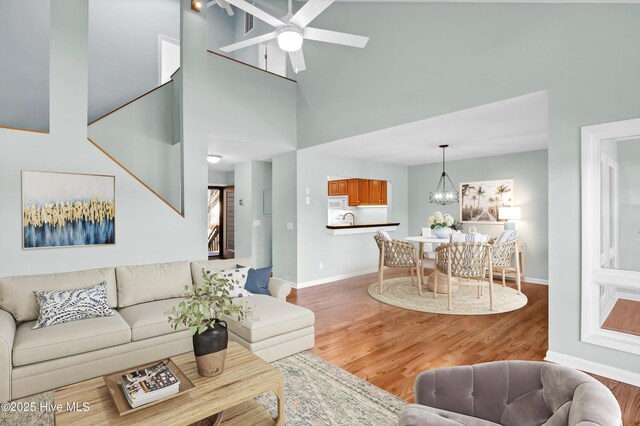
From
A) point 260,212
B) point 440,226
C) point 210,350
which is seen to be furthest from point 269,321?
point 260,212

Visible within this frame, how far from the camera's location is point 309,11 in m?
2.67

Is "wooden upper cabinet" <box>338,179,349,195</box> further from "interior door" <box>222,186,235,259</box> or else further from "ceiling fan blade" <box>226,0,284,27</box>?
"ceiling fan blade" <box>226,0,284,27</box>

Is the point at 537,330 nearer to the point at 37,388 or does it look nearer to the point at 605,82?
the point at 605,82

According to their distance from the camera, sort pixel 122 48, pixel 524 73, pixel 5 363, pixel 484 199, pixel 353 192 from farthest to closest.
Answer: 1. pixel 353 192
2. pixel 484 199
3. pixel 122 48
4. pixel 524 73
5. pixel 5 363

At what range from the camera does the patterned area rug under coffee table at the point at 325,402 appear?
2.00 meters

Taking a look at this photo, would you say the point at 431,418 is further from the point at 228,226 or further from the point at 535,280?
the point at 228,226

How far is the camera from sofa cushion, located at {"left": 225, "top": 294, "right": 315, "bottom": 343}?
8.74ft

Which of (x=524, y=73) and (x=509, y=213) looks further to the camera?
(x=509, y=213)

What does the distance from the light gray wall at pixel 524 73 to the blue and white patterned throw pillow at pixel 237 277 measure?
8.03 feet

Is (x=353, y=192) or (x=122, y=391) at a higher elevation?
(x=353, y=192)

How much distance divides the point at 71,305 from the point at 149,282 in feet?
2.17

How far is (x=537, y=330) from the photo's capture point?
3.43m

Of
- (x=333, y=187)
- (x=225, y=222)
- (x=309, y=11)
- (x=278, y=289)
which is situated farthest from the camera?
(x=225, y=222)

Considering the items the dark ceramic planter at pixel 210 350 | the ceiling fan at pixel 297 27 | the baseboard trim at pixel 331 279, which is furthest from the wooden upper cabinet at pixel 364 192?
the dark ceramic planter at pixel 210 350
